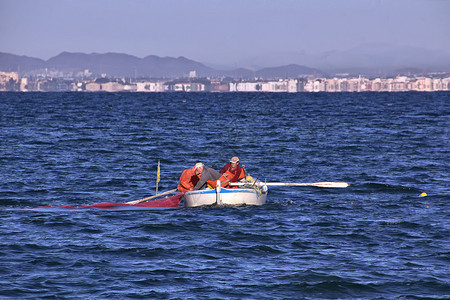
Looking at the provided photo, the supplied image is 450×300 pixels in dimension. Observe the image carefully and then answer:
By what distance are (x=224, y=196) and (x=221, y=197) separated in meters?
0.12

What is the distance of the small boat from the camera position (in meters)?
23.7

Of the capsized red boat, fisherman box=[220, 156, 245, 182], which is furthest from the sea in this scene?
fisherman box=[220, 156, 245, 182]

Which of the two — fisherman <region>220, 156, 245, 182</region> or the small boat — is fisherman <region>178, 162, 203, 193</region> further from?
fisherman <region>220, 156, 245, 182</region>

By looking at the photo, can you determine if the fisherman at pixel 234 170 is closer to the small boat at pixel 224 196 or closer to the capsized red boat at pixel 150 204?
the small boat at pixel 224 196

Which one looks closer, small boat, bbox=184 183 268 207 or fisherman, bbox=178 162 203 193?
small boat, bbox=184 183 268 207

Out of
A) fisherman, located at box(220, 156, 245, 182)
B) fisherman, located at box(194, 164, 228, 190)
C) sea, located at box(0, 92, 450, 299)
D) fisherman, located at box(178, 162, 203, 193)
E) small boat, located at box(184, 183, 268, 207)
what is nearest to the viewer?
sea, located at box(0, 92, 450, 299)

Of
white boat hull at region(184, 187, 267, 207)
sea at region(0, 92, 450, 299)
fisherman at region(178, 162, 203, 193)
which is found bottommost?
sea at region(0, 92, 450, 299)

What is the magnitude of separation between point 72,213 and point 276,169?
53.9 feet

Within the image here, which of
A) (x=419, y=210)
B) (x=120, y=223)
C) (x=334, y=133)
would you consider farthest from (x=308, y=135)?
(x=120, y=223)

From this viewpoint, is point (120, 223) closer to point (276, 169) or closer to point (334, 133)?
point (276, 169)

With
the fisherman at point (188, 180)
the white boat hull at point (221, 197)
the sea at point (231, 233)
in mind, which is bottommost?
the sea at point (231, 233)

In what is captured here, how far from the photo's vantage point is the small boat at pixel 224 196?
23672mm

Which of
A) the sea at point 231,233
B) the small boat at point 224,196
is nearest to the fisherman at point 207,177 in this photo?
the small boat at point 224,196

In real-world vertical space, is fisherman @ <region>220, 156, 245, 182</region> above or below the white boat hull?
above
